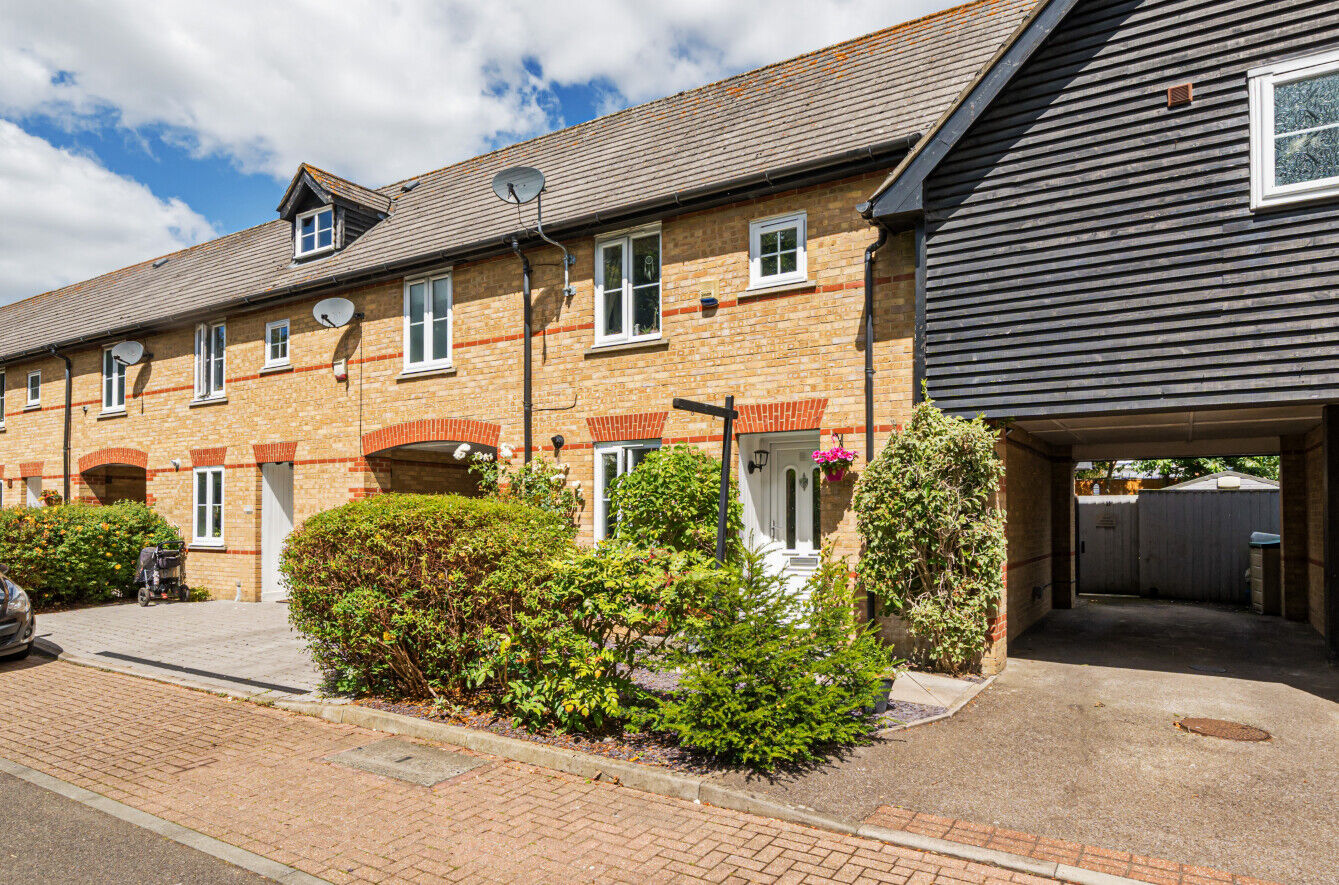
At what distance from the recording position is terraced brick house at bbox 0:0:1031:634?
9.52 m

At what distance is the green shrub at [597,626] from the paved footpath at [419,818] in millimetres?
590

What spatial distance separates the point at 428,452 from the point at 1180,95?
1210cm

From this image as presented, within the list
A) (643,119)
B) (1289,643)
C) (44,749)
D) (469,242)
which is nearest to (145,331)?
(469,242)

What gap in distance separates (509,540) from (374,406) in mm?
8071

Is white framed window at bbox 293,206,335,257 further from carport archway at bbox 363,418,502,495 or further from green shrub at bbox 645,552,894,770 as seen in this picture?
green shrub at bbox 645,552,894,770

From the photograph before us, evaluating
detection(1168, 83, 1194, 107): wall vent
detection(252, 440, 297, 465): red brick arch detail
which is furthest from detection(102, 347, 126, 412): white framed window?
detection(1168, 83, 1194, 107): wall vent

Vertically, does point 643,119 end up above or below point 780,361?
above

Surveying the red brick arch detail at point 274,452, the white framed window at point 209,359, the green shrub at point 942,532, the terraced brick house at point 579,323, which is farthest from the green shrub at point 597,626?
the white framed window at point 209,359

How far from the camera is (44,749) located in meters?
6.45

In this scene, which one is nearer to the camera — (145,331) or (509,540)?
(509,540)

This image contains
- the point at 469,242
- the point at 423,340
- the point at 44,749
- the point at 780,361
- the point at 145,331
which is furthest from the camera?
the point at 145,331

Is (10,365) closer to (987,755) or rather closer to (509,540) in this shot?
(509,540)

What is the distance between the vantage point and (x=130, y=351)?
1772 centimetres

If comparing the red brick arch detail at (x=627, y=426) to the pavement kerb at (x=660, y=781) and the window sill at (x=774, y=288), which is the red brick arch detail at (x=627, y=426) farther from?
the pavement kerb at (x=660, y=781)
